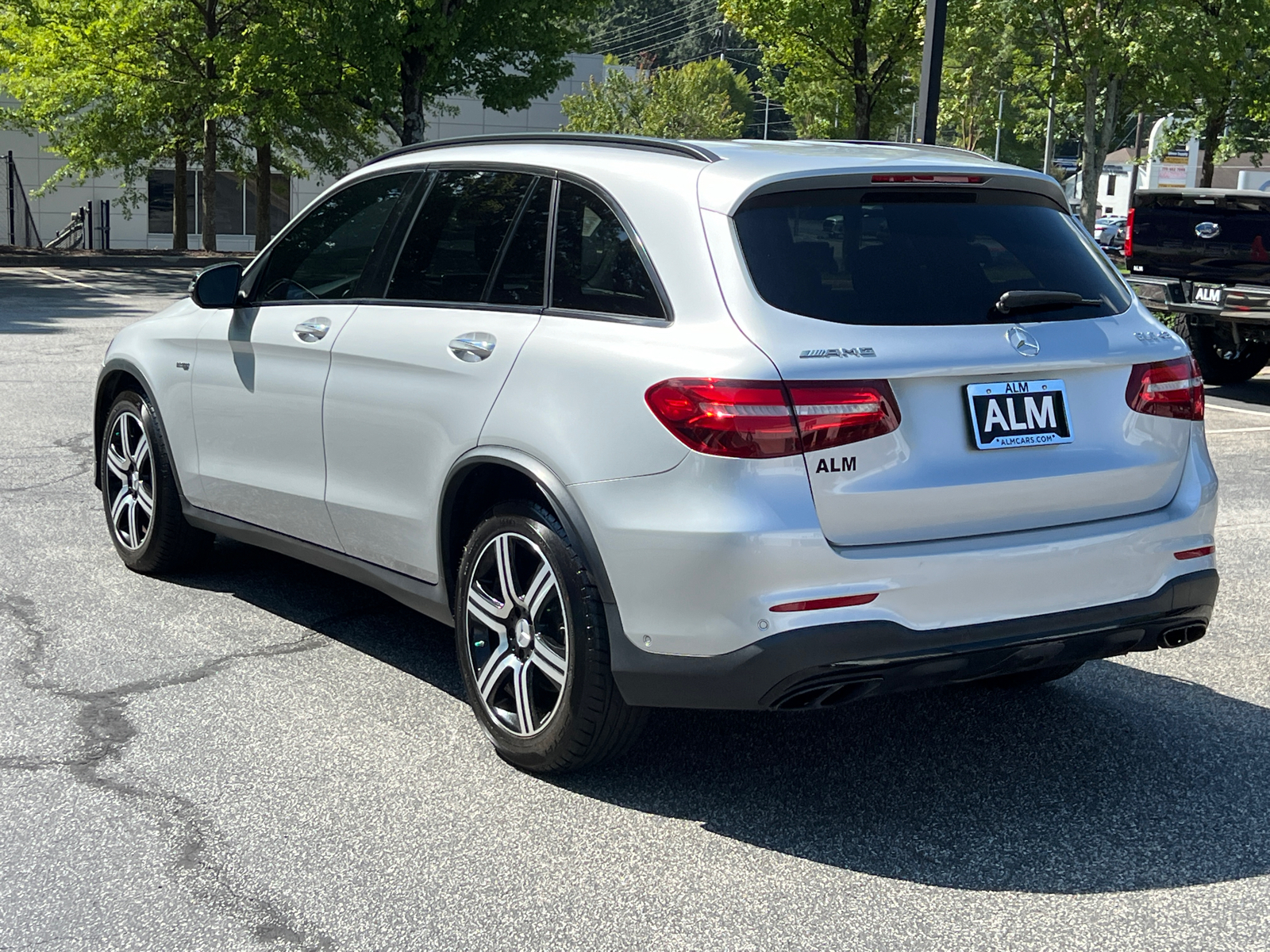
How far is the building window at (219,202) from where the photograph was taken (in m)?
44.5

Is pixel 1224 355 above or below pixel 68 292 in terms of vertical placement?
above

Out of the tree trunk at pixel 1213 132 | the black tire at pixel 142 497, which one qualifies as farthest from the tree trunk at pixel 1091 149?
the black tire at pixel 142 497

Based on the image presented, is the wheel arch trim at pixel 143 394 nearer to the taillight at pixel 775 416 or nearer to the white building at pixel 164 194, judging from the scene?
the taillight at pixel 775 416

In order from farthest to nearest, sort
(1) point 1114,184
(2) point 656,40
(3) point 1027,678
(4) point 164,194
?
(2) point 656,40
(1) point 1114,184
(4) point 164,194
(3) point 1027,678

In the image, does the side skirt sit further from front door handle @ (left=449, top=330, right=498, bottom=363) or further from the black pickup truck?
the black pickup truck

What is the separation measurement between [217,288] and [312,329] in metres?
0.62

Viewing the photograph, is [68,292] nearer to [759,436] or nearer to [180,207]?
[180,207]

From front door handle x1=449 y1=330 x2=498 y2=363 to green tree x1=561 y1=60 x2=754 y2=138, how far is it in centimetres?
4999

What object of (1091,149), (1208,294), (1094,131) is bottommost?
(1208,294)

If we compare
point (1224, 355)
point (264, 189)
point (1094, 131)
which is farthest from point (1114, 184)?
point (1224, 355)

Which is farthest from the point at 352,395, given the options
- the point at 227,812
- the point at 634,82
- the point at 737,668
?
the point at 634,82

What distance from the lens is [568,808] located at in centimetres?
409

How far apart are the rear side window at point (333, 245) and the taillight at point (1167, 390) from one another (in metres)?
2.51

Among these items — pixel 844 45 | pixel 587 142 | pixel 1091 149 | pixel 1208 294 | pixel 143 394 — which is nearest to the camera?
pixel 587 142
